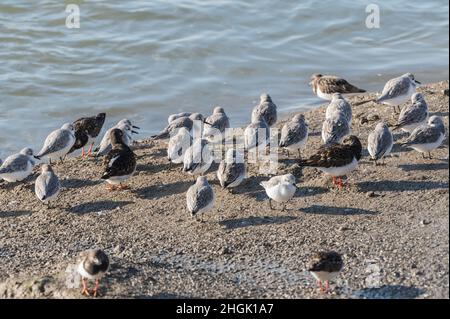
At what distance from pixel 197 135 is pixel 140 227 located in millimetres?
3099

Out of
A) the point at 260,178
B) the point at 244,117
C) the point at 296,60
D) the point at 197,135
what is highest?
the point at 296,60

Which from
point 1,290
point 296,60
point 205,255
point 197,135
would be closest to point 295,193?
point 205,255

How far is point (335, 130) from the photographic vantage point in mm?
11227

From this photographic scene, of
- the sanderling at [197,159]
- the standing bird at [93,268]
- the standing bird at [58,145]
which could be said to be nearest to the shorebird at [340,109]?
the sanderling at [197,159]

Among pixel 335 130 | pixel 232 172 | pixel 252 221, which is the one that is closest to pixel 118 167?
pixel 232 172

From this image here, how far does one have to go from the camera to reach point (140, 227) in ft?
31.5

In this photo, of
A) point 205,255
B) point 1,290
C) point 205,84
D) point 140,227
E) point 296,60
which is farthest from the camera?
point 296,60

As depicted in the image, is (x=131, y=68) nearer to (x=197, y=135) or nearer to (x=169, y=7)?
(x=169, y=7)

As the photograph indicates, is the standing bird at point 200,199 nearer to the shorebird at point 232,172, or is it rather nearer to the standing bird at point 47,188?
the shorebird at point 232,172

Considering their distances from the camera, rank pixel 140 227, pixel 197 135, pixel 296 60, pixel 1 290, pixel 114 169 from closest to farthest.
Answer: pixel 1 290
pixel 140 227
pixel 114 169
pixel 197 135
pixel 296 60

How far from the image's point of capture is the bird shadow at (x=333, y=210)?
9430mm

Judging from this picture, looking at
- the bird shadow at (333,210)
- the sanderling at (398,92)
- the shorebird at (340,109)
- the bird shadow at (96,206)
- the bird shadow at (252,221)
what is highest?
the sanderling at (398,92)

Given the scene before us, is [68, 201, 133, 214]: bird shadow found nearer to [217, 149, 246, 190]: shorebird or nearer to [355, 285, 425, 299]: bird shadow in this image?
[217, 149, 246, 190]: shorebird

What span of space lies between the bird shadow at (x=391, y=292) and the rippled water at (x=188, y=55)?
693cm
